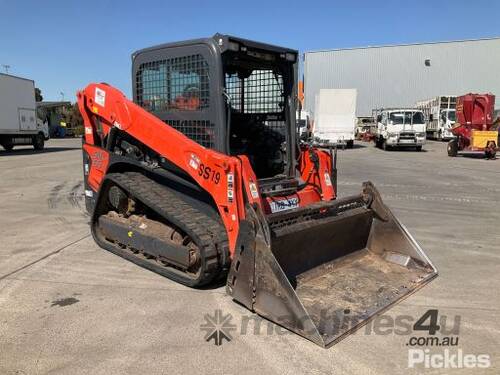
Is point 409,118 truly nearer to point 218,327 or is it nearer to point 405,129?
point 405,129

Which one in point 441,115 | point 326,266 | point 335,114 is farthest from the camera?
point 441,115

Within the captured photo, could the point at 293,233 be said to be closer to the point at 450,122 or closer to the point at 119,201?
the point at 119,201

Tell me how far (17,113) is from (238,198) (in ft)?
73.1

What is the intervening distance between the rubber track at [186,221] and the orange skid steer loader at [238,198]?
0.01m

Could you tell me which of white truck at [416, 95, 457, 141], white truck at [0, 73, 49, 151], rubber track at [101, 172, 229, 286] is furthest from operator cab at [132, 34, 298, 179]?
white truck at [416, 95, 457, 141]

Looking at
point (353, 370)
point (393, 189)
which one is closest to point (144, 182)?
point (353, 370)

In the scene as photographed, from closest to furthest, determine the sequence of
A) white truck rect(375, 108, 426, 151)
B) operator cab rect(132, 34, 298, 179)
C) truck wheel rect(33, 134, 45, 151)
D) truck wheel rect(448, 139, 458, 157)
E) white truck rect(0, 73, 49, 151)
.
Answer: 1. operator cab rect(132, 34, 298, 179)
2. white truck rect(0, 73, 49, 151)
3. truck wheel rect(448, 139, 458, 157)
4. truck wheel rect(33, 134, 45, 151)
5. white truck rect(375, 108, 426, 151)

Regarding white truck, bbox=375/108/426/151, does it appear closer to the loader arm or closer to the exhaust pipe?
Result: the exhaust pipe

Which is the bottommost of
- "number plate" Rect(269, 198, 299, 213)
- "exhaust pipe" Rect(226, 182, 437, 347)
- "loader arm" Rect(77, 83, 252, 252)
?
"exhaust pipe" Rect(226, 182, 437, 347)

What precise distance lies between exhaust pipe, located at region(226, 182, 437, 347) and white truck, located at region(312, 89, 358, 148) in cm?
2088

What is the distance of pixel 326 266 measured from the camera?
4.67 meters

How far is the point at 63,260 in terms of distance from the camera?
5.50 metres

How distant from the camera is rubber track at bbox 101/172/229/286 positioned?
13.8 feet

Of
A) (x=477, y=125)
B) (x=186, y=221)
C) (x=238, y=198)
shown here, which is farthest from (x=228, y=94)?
(x=477, y=125)
